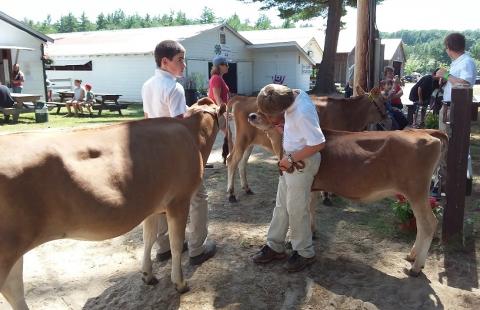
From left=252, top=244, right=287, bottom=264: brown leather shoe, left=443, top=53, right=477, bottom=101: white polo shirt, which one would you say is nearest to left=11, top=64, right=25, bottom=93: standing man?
left=252, top=244, right=287, bottom=264: brown leather shoe

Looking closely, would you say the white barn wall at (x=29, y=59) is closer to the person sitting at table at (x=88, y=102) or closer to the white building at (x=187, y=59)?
the person sitting at table at (x=88, y=102)

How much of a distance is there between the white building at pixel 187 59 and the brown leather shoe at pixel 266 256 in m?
19.2

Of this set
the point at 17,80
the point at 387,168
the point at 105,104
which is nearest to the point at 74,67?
the point at 17,80

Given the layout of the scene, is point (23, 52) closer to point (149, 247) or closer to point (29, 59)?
point (29, 59)

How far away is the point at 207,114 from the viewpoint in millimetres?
3850

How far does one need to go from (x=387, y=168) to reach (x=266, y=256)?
4.50 ft

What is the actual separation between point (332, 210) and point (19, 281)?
12.4 ft

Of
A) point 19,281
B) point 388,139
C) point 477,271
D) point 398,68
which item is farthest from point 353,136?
point 398,68

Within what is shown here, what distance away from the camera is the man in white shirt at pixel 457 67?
5.18 m

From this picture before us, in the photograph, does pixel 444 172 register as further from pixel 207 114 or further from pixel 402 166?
pixel 207 114

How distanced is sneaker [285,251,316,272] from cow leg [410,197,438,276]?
0.90 meters

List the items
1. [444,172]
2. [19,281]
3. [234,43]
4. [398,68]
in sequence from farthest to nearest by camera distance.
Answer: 1. [398,68]
2. [234,43]
3. [444,172]
4. [19,281]

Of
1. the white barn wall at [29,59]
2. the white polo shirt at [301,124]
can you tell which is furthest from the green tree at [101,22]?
the white polo shirt at [301,124]

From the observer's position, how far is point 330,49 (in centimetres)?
2552
